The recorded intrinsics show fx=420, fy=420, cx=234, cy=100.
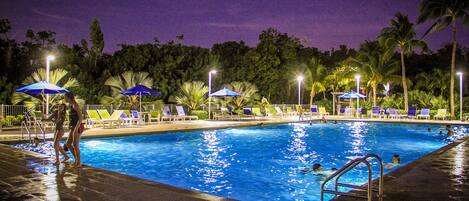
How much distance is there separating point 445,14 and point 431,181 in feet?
89.1

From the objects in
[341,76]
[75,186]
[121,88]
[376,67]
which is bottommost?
[75,186]

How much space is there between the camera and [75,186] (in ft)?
19.1

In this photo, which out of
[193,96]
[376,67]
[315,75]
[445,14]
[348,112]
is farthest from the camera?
[315,75]

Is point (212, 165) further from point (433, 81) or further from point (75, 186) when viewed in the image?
point (433, 81)

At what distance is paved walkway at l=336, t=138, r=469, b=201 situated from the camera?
214 inches

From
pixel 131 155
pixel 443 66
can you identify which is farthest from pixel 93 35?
pixel 443 66

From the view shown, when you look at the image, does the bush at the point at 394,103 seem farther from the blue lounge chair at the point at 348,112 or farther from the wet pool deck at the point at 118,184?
the wet pool deck at the point at 118,184

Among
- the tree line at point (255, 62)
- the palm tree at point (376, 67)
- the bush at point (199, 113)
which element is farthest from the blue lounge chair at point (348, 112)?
the bush at point (199, 113)

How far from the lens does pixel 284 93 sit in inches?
1574

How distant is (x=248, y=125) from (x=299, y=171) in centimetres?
1167

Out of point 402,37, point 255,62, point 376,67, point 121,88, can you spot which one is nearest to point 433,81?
point 402,37

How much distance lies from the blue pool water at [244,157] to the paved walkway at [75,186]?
66.2 inches

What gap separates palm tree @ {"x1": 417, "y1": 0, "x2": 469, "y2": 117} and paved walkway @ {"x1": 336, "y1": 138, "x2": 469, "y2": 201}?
22681mm

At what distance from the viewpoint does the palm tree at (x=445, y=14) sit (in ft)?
94.7
